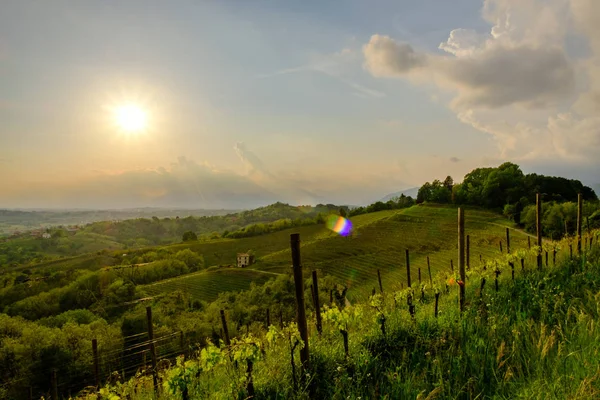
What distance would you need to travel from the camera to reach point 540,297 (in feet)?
19.6

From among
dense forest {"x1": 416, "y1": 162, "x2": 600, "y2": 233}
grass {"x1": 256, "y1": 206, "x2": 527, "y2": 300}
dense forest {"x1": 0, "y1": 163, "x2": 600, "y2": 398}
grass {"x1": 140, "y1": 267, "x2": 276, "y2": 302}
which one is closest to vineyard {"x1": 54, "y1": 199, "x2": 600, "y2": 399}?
dense forest {"x1": 0, "y1": 163, "x2": 600, "y2": 398}

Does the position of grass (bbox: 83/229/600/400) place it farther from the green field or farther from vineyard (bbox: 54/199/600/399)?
the green field

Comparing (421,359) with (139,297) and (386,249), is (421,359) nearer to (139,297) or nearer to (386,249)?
(386,249)

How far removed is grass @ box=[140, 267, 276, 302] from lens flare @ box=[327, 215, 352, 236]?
26.8 metres

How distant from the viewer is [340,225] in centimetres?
9981

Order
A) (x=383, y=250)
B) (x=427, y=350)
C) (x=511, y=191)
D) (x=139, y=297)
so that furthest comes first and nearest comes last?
1. (x=511, y=191)
2. (x=139, y=297)
3. (x=383, y=250)
4. (x=427, y=350)

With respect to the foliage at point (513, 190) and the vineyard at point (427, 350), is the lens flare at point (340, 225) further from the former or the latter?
the vineyard at point (427, 350)

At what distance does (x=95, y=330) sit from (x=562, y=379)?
51.5 m

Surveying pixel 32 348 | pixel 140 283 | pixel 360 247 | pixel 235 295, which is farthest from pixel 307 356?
pixel 140 283

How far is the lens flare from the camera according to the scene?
8712 centimetres

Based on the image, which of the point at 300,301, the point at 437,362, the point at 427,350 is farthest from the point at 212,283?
the point at 437,362

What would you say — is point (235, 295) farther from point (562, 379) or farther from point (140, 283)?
point (562, 379)

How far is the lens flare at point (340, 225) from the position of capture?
87.1m

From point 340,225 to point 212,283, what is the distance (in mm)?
43661
